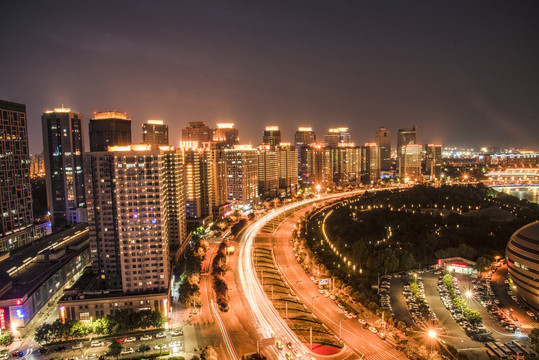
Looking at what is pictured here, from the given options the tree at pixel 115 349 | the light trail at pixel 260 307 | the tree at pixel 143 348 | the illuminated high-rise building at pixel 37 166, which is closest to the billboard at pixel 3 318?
the tree at pixel 115 349

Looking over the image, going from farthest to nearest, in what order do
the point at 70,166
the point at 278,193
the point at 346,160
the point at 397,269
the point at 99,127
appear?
the point at 346,160, the point at 278,193, the point at 70,166, the point at 99,127, the point at 397,269

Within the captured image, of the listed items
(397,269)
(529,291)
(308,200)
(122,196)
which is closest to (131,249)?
(122,196)

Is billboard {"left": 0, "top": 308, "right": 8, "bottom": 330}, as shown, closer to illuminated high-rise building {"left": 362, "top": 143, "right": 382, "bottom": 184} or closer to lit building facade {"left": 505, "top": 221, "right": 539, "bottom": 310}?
lit building facade {"left": 505, "top": 221, "right": 539, "bottom": 310}

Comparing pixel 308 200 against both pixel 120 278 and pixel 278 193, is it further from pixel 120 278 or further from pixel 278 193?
pixel 120 278

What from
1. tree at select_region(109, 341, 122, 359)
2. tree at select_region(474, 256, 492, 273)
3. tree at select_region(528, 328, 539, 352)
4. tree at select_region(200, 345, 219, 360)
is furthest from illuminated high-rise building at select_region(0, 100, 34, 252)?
tree at select_region(528, 328, 539, 352)

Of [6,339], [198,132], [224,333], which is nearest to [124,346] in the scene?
[224,333]

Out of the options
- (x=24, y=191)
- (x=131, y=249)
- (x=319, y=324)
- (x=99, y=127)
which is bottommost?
(x=319, y=324)
